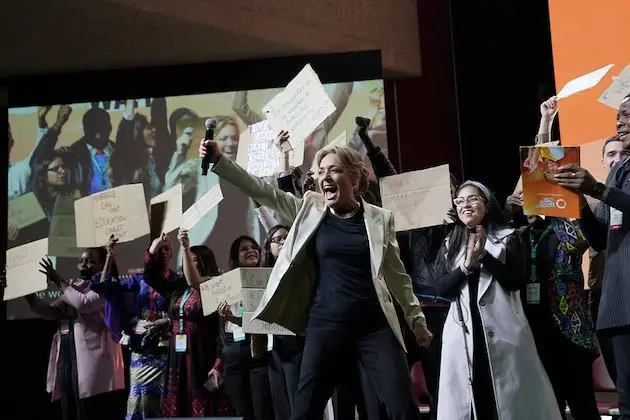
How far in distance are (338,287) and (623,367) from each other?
104cm

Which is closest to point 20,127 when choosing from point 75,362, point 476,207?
point 75,362

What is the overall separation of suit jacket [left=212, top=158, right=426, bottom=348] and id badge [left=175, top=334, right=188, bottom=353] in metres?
1.81

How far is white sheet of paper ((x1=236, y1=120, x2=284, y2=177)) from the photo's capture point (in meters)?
4.62

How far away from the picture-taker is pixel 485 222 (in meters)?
3.94

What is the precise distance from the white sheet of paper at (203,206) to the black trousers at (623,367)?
2.41 meters

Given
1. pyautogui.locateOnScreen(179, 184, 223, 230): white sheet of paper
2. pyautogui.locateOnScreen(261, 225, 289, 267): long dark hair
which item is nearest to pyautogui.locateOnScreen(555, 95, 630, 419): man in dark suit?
pyautogui.locateOnScreen(261, 225, 289, 267): long dark hair

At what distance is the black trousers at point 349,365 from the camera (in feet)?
9.49

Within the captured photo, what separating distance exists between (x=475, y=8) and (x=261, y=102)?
273 centimetres

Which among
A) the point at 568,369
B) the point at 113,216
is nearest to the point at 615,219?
the point at 568,369

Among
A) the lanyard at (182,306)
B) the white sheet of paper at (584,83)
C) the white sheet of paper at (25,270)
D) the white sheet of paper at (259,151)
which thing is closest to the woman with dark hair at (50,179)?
the white sheet of paper at (25,270)

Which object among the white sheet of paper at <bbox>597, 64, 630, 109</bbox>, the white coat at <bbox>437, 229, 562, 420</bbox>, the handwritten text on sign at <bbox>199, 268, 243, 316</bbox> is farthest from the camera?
the handwritten text on sign at <bbox>199, 268, 243, 316</bbox>

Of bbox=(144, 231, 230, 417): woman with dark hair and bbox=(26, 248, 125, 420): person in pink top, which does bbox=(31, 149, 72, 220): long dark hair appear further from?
bbox=(144, 231, 230, 417): woman with dark hair

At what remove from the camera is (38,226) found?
7.53 metres

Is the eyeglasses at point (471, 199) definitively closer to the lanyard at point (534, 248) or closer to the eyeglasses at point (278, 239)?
the lanyard at point (534, 248)
